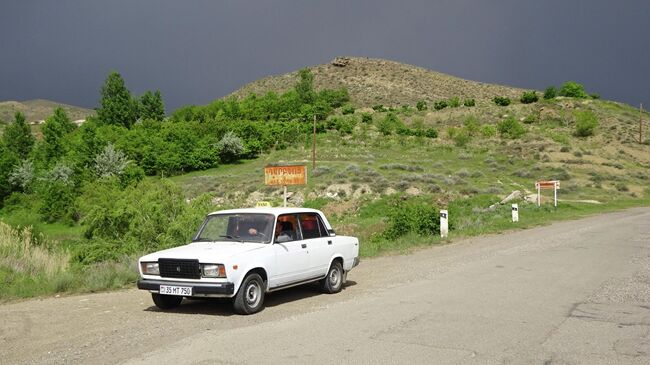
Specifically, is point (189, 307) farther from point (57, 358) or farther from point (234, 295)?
point (57, 358)

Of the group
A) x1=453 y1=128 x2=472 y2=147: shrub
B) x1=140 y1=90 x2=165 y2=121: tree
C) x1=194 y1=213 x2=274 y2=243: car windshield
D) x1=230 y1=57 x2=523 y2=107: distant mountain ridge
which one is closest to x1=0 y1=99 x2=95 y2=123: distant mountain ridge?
x1=230 y1=57 x2=523 y2=107: distant mountain ridge

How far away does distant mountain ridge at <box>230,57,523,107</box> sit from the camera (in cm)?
12893

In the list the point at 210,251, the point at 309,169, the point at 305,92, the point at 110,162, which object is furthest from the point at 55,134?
the point at 210,251

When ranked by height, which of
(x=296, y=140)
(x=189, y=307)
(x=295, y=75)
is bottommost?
(x=189, y=307)

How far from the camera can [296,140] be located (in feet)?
272

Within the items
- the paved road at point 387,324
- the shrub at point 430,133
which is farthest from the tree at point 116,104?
the paved road at point 387,324

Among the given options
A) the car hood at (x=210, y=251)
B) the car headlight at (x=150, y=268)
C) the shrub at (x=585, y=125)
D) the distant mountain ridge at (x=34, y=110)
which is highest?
the distant mountain ridge at (x=34, y=110)

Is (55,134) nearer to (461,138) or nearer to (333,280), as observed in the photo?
(461,138)

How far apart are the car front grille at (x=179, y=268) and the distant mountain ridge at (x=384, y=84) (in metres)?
114

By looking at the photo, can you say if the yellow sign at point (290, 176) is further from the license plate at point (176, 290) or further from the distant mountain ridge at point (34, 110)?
the distant mountain ridge at point (34, 110)

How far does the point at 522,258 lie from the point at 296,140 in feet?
221

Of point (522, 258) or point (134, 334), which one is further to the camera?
point (522, 258)

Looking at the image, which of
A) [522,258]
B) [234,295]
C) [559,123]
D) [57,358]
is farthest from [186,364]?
[559,123]

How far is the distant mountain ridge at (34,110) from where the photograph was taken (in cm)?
16238
